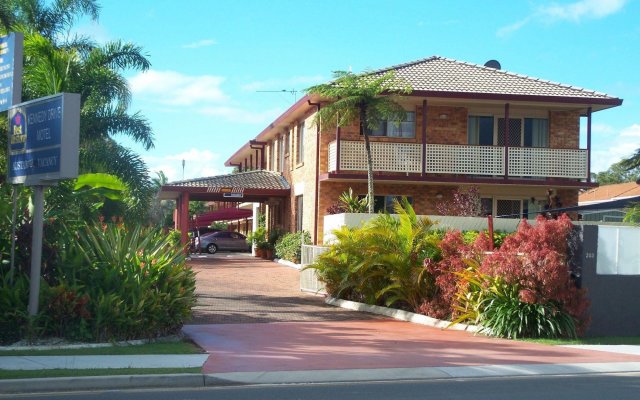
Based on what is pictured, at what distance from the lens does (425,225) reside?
17.5 metres

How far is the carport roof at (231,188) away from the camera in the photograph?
31.8 metres

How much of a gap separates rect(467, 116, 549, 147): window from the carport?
895 cm

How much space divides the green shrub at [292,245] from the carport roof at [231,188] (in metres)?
2.25

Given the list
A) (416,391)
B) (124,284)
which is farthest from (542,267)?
(124,284)

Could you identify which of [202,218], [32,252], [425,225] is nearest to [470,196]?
[425,225]

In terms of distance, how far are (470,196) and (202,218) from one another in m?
25.9

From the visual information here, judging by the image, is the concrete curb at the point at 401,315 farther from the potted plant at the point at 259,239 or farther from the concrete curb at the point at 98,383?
the potted plant at the point at 259,239

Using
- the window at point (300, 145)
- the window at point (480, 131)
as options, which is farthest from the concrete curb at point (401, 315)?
the window at point (300, 145)

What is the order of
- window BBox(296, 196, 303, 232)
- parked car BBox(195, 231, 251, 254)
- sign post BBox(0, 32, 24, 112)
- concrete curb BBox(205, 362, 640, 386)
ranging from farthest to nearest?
parked car BBox(195, 231, 251, 254), window BBox(296, 196, 303, 232), sign post BBox(0, 32, 24, 112), concrete curb BBox(205, 362, 640, 386)

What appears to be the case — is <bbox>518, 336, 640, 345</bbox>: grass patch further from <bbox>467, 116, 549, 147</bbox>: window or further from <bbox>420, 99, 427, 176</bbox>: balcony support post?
<bbox>467, 116, 549, 147</bbox>: window

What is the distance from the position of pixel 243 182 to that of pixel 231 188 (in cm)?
183

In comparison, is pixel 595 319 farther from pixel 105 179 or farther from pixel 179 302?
pixel 105 179

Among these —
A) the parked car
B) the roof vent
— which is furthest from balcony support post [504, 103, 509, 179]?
the parked car

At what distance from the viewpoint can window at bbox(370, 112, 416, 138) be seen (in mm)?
27688
